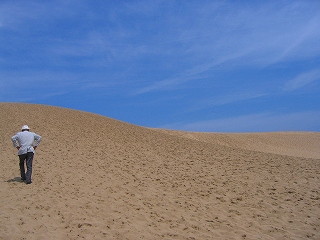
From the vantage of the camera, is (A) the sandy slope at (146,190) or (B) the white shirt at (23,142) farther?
(B) the white shirt at (23,142)

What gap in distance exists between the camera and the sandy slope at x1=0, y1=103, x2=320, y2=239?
7770 millimetres

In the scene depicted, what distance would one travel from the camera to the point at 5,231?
23.5ft

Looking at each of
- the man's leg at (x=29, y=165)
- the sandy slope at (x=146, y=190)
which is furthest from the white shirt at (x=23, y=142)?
the sandy slope at (x=146, y=190)

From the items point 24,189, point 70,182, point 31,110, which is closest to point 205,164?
point 70,182

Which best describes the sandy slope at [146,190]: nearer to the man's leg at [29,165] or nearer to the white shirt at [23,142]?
the man's leg at [29,165]

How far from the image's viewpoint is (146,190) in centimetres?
1103

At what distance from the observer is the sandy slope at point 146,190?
777 centimetres

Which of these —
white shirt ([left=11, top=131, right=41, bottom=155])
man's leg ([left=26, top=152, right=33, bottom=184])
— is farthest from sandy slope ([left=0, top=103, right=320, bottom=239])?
white shirt ([left=11, top=131, right=41, bottom=155])

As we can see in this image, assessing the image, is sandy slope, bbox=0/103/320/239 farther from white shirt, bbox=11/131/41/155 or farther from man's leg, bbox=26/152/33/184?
white shirt, bbox=11/131/41/155

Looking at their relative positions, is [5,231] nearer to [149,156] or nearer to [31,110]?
[149,156]

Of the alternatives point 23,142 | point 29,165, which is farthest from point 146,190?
point 23,142

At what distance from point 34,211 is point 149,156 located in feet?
25.4

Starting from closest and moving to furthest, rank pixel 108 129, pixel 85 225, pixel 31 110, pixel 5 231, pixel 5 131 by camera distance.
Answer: pixel 5 231
pixel 85 225
pixel 5 131
pixel 108 129
pixel 31 110

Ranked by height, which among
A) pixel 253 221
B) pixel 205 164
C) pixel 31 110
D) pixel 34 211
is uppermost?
pixel 31 110
